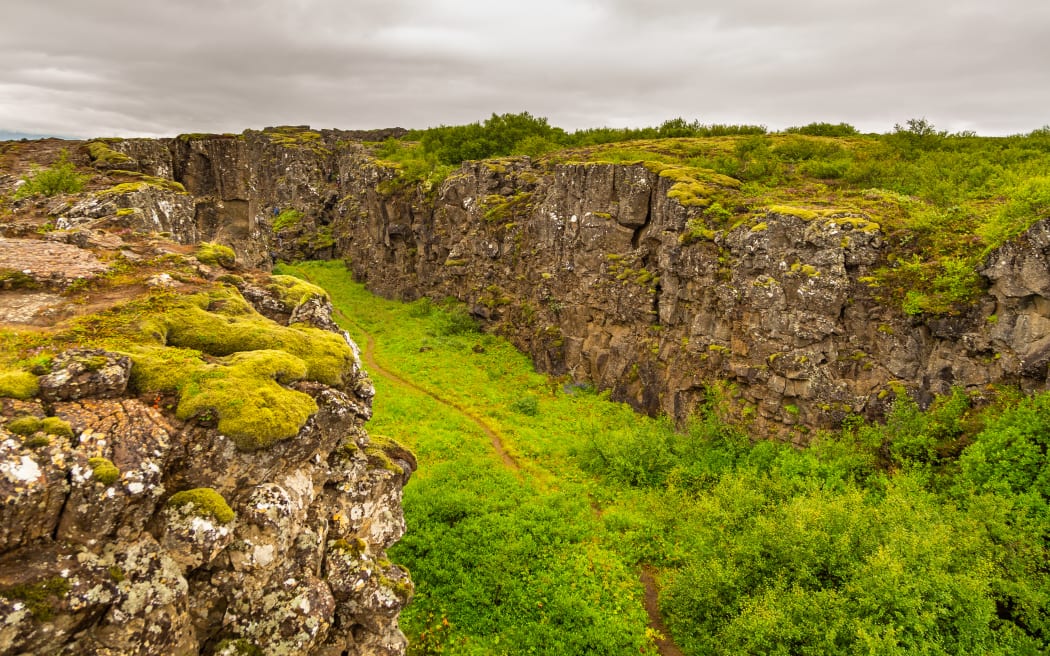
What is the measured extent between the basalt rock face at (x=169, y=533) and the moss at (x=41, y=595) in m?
0.01

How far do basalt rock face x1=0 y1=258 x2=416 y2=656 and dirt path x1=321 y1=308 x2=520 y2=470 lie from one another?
56.1ft

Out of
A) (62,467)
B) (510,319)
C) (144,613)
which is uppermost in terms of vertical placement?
(62,467)

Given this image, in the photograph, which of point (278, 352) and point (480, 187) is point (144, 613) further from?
point (480, 187)

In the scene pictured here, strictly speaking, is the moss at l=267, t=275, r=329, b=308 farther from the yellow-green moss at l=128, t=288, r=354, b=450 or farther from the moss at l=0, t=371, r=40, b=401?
the moss at l=0, t=371, r=40, b=401

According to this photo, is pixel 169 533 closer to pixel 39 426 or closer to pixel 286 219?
pixel 39 426

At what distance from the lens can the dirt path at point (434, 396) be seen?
28547 mm

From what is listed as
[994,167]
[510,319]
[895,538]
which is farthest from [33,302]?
[994,167]

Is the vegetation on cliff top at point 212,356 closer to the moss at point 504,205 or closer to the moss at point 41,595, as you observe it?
the moss at point 41,595

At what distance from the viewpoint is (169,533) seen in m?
7.79

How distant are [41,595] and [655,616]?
57.7 ft

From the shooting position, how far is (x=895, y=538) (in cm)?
1446

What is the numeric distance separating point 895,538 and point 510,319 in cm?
3357

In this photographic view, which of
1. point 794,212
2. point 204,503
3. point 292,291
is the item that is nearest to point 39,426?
A: point 204,503

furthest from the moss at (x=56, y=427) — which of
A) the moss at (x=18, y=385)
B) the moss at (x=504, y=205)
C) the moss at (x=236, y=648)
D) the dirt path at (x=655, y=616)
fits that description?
the moss at (x=504, y=205)
